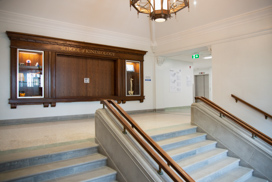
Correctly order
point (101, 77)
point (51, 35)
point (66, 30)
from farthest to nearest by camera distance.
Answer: point (101, 77)
point (66, 30)
point (51, 35)

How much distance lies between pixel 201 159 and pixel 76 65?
17.1 feet

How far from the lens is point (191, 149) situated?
426cm

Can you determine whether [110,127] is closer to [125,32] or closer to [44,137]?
[44,137]

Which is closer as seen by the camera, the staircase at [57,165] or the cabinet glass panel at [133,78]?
the staircase at [57,165]

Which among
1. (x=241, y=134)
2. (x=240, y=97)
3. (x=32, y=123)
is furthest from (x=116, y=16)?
(x=241, y=134)

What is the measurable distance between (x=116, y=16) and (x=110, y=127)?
4906 mm

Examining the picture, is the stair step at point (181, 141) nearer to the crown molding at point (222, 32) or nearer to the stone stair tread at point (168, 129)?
the stone stair tread at point (168, 129)

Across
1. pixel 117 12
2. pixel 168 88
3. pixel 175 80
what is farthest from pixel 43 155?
pixel 175 80

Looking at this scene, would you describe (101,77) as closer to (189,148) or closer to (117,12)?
(117,12)

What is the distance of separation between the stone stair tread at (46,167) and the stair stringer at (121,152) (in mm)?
260

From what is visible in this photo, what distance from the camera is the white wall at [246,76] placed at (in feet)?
18.2

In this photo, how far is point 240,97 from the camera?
609 cm

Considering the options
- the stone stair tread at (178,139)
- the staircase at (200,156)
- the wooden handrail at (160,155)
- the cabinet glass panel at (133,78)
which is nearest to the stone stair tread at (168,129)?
the staircase at (200,156)

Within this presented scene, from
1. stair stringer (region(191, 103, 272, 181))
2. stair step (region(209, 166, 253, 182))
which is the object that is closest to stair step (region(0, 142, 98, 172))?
stair step (region(209, 166, 253, 182))
